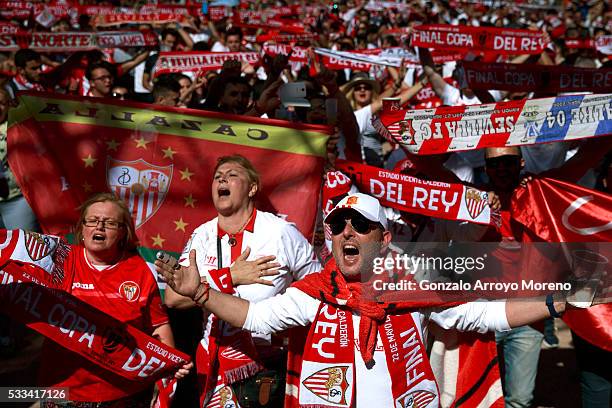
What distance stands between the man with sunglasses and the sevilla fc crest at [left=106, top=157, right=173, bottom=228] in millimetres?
2106

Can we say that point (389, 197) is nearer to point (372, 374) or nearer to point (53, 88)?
point (372, 374)

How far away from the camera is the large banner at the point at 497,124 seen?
15.0ft

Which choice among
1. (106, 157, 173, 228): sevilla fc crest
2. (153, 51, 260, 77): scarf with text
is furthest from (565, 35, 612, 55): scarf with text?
(106, 157, 173, 228): sevilla fc crest

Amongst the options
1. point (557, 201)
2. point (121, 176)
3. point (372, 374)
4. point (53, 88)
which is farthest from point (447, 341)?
point (53, 88)

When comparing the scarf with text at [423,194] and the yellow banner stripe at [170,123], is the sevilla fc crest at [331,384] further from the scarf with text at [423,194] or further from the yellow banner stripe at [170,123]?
the yellow banner stripe at [170,123]

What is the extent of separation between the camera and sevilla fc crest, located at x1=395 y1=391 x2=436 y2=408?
3.25 meters

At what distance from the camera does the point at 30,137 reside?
17.8 feet

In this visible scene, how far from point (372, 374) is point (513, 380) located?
218 cm

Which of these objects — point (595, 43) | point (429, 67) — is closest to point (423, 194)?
point (429, 67)

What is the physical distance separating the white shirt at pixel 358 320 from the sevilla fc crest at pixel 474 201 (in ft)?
4.21

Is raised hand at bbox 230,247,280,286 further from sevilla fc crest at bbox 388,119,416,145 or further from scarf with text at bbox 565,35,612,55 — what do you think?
scarf with text at bbox 565,35,612,55

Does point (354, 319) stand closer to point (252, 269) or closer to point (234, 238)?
point (252, 269)

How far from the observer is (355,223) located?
3.42m

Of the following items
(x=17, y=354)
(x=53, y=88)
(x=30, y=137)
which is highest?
(x=53, y=88)
